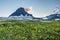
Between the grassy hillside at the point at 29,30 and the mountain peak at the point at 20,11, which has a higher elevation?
the mountain peak at the point at 20,11

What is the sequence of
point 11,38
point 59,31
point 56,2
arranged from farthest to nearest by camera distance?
point 56,2, point 59,31, point 11,38

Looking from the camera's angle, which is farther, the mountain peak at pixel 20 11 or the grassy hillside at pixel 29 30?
the mountain peak at pixel 20 11

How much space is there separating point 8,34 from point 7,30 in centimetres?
8

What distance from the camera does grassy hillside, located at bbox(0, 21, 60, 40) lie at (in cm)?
224

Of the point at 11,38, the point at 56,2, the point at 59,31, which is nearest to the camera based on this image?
the point at 11,38

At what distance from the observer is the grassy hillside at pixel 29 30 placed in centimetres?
224

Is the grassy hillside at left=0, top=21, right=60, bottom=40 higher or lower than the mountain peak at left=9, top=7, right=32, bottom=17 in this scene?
lower

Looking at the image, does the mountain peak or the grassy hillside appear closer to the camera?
the grassy hillside

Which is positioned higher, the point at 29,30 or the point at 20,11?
the point at 20,11

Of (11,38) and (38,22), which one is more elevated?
(38,22)

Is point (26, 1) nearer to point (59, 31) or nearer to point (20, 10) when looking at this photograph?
point (20, 10)

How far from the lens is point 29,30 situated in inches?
92.2

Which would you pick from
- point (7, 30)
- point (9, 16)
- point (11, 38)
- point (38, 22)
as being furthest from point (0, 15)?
point (38, 22)

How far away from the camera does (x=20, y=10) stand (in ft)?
7.90
